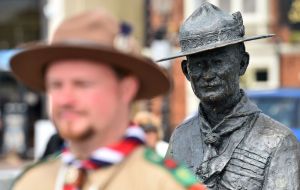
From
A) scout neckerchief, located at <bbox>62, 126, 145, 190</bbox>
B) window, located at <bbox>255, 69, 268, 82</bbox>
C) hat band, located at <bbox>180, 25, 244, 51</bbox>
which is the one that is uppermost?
hat band, located at <bbox>180, 25, 244, 51</bbox>

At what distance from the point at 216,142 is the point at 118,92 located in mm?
1860

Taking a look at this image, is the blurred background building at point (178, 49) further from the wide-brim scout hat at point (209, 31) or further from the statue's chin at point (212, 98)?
the statue's chin at point (212, 98)

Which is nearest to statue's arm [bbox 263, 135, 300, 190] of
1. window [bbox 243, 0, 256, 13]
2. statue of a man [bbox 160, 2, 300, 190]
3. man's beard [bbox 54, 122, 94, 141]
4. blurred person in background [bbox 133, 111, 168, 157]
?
statue of a man [bbox 160, 2, 300, 190]

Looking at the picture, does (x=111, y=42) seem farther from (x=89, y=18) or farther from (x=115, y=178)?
(x=115, y=178)

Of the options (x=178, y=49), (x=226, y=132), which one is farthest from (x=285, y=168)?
(x=178, y=49)

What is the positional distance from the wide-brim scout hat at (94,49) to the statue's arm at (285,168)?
1.62m

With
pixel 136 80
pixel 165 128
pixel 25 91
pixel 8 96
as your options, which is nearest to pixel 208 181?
pixel 136 80

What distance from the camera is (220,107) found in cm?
514

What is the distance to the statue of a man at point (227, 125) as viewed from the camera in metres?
4.93

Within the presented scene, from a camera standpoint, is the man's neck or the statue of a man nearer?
the statue of a man

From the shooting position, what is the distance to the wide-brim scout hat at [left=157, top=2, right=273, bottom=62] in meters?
5.07

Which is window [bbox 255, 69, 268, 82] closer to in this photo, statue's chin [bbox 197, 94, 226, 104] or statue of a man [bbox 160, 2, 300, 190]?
statue of a man [bbox 160, 2, 300, 190]

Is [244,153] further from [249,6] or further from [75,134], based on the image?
[249,6]

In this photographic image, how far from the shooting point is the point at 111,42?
3.26 m
